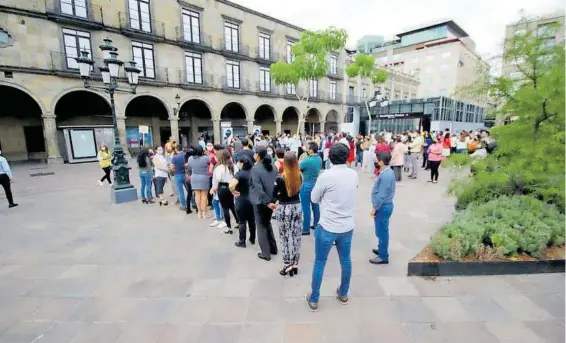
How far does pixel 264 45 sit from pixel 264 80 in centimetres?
311

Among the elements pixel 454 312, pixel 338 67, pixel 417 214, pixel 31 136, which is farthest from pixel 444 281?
pixel 338 67

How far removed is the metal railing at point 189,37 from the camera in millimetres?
18859

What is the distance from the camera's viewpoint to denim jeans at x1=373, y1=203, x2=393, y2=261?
3.66m

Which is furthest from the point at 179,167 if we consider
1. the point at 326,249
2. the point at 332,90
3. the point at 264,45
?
the point at 332,90

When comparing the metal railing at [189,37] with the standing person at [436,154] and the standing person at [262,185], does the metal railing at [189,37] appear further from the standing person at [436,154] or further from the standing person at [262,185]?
the standing person at [262,185]

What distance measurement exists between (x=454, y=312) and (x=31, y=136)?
23.6 meters

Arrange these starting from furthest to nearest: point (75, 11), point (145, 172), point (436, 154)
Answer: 1. point (75, 11)
2. point (436, 154)
3. point (145, 172)

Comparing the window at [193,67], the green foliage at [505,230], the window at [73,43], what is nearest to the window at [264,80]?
the window at [193,67]

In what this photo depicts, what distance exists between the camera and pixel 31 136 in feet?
56.0

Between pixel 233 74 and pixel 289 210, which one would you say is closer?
pixel 289 210

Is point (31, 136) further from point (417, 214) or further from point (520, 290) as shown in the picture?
point (520, 290)

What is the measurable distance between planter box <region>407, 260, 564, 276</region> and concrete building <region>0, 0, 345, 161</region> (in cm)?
1867

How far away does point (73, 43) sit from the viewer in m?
15.3

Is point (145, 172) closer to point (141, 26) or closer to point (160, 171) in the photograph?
point (160, 171)
